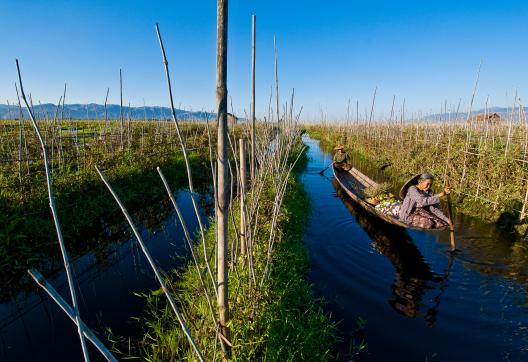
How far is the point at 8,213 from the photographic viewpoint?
201 inches

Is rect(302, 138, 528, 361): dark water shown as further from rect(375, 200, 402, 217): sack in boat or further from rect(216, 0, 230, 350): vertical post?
rect(216, 0, 230, 350): vertical post

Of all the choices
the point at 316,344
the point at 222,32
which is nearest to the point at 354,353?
the point at 316,344

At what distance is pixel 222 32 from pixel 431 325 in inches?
159

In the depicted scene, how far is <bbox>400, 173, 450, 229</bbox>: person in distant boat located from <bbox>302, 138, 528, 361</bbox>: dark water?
2.17 feet

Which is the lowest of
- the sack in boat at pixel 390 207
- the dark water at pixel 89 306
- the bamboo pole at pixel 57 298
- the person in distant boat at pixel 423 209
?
the dark water at pixel 89 306

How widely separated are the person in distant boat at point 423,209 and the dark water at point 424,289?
662mm

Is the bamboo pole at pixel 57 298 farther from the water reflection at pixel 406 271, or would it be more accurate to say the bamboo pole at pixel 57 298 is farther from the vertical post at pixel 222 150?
the water reflection at pixel 406 271

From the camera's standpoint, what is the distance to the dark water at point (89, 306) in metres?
3.23

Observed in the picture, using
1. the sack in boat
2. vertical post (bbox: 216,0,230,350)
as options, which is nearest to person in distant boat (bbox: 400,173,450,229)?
the sack in boat

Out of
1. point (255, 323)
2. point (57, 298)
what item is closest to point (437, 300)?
point (255, 323)

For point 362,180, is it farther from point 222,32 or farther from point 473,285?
point 222,32

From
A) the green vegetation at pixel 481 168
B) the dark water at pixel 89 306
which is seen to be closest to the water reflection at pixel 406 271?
the green vegetation at pixel 481 168

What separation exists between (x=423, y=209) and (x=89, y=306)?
5.58 m

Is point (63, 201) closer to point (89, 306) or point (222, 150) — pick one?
point (89, 306)
